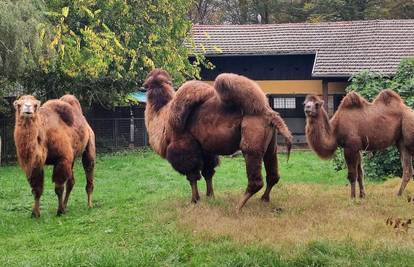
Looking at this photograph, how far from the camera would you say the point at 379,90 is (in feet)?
52.5

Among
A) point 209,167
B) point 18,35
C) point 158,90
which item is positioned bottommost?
point 209,167

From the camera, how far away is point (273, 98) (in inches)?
1112

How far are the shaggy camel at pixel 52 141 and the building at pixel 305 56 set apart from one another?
14.6 m

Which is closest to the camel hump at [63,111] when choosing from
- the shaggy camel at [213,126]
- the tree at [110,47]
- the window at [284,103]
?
the shaggy camel at [213,126]

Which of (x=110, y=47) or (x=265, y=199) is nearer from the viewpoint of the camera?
(x=265, y=199)

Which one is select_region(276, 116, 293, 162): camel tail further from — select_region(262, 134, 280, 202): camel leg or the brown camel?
the brown camel

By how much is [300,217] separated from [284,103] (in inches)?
766

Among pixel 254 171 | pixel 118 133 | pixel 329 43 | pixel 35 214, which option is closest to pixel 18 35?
pixel 35 214

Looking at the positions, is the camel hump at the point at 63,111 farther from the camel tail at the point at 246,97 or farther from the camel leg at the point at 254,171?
the camel leg at the point at 254,171

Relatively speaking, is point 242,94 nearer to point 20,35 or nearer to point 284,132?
point 284,132

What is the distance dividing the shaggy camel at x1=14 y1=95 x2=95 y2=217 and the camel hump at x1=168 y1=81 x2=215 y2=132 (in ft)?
7.09

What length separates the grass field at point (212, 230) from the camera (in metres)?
7.20

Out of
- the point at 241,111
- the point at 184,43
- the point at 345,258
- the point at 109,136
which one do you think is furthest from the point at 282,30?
the point at 345,258

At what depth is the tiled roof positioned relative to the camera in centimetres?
2622
